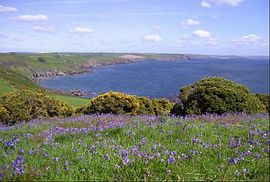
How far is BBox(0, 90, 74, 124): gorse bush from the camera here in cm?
1800

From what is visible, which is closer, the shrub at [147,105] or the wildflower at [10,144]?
the wildflower at [10,144]

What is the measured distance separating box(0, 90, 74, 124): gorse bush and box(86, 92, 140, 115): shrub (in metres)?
2.31

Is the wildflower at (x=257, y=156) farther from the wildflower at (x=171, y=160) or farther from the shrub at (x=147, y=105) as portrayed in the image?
the shrub at (x=147, y=105)

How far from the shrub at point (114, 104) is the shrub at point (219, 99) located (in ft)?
11.6

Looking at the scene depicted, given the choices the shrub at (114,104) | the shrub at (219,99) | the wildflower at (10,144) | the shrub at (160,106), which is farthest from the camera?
the shrub at (160,106)

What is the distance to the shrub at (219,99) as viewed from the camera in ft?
51.4

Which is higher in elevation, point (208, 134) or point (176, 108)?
point (208, 134)

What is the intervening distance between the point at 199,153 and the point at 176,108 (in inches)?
450

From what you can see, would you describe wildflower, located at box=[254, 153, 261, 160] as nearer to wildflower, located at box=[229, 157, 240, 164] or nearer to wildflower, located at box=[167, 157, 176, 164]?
wildflower, located at box=[229, 157, 240, 164]

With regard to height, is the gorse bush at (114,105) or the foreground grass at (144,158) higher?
the foreground grass at (144,158)

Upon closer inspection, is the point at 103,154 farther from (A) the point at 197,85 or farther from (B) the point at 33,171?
(A) the point at 197,85

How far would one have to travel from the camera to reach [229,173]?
4.83 metres

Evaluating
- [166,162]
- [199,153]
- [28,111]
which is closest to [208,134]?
[199,153]

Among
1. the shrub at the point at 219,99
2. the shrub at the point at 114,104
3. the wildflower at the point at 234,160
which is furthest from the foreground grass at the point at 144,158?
the shrub at the point at 114,104
